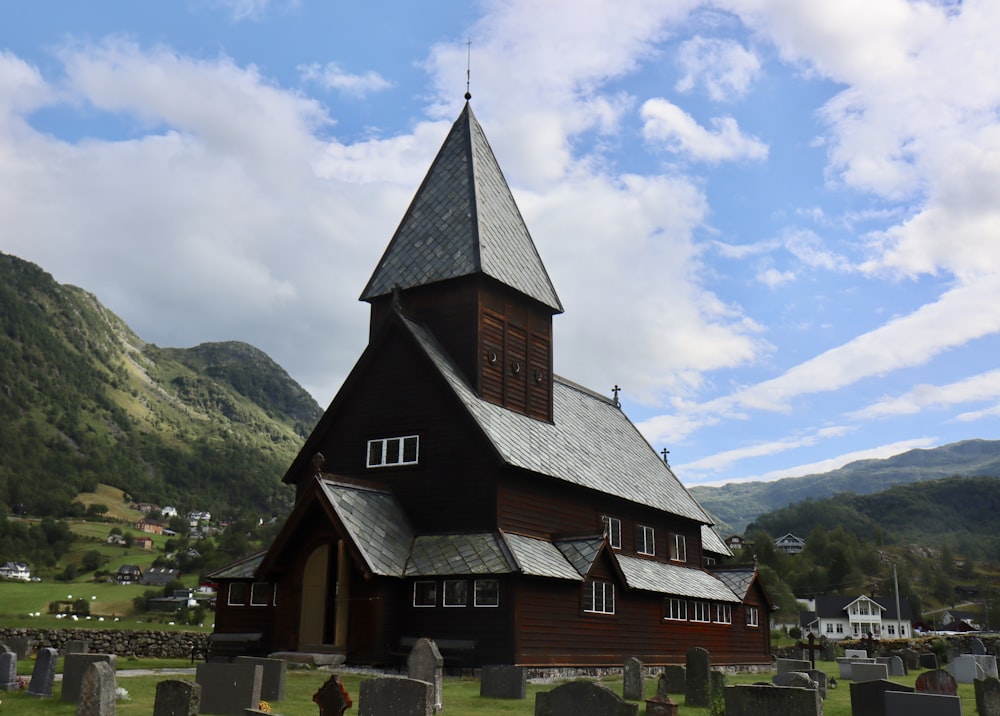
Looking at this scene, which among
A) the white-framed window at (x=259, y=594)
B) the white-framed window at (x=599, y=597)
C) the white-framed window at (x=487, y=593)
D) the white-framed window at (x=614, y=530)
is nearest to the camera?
the white-framed window at (x=487, y=593)

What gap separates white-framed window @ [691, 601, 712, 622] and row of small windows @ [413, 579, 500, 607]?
48.4 feet

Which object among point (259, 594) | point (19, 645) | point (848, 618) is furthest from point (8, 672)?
point (848, 618)

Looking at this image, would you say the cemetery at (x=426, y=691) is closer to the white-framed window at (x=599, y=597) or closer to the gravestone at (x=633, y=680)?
the gravestone at (x=633, y=680)

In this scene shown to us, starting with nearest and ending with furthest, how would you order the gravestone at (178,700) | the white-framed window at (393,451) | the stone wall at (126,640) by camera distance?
1. the gravestone at (178,700)
2. the white-framed window at (393,451)
3. the stone wall at (126,640)

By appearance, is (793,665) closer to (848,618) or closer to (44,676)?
(44,676)

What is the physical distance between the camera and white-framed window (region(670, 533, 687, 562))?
43.3 m

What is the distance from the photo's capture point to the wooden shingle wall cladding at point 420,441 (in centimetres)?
3139

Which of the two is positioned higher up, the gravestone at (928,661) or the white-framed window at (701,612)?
the white-framed window at (701,612)

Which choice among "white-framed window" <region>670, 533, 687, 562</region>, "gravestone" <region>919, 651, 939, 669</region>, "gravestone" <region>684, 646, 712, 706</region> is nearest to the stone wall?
"white-framed window" <region>670, 533, 687, 562</region>

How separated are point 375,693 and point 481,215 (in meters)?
26.5

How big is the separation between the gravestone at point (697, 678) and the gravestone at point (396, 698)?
10.6 metres

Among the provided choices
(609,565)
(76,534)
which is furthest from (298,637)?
(76,534)

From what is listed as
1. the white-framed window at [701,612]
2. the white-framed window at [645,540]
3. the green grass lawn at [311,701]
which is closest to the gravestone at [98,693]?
the green grass lawn at [311,701]

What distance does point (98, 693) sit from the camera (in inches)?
588
